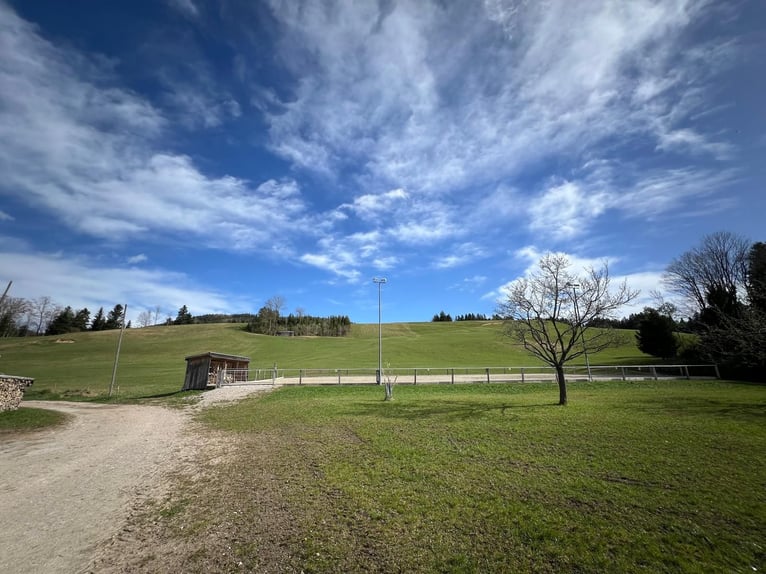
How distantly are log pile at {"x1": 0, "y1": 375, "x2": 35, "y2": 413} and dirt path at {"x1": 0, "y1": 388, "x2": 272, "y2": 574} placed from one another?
6.31m

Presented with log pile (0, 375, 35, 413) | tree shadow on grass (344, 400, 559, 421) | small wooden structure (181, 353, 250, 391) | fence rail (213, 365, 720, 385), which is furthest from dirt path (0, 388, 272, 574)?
fence rail (213, 365, 720, 385)

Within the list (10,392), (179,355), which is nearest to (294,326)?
(179,355)

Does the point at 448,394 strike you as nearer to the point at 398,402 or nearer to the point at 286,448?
the point at 398,402

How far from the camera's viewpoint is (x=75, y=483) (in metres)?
8.25

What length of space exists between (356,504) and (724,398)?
21918 mm

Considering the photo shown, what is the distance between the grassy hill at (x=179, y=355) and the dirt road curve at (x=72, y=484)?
18.2 meters

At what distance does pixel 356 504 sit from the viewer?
20.7 feet

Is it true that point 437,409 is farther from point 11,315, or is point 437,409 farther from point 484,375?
point 11,315

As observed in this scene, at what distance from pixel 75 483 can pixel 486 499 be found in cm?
943

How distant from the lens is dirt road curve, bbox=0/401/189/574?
17.4ft

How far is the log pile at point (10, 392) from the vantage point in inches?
738

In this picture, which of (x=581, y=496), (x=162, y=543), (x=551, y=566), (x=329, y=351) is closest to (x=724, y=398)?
(x=581, y=496)

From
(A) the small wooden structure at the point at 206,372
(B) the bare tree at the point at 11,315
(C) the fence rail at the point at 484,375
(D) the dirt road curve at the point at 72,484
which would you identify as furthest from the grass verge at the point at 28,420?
(B) the bare tree at the point at 11,315

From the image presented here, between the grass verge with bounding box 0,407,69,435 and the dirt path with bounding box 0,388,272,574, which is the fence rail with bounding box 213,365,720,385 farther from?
the dirt path with bounding box 0,388,272,574
